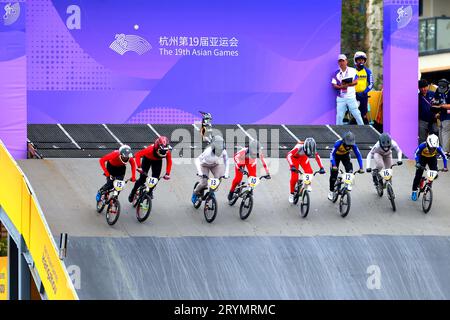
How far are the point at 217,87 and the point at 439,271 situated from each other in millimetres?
9450

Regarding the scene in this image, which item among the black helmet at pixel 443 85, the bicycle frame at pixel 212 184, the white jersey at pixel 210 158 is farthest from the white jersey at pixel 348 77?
the bicycle frame at pixel 212 184

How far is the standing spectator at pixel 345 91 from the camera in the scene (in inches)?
1172

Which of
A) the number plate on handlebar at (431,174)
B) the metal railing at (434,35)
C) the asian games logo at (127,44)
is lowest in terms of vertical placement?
the number plate on handlebar at (431,174)

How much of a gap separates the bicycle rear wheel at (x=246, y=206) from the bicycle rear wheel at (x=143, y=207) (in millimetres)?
1768

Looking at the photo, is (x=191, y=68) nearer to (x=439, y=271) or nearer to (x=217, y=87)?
(x=217, y=87)

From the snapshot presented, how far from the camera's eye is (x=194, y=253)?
2250cm

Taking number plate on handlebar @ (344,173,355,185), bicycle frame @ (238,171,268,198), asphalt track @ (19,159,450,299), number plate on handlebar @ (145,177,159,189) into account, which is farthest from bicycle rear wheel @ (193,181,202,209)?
number plate on handlebar @ (344,173,355,185)

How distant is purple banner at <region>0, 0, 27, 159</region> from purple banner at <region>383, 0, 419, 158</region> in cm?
831

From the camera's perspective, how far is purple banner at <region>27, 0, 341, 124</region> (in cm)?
2961

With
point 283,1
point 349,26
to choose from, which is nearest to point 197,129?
point 283,1

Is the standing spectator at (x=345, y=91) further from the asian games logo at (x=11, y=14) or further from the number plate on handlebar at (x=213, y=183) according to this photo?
the asian games logo at (x=11, y=14)

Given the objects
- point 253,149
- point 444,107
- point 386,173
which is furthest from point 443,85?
point 253,149

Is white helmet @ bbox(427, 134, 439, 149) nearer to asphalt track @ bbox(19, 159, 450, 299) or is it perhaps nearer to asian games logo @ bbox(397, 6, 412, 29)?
asphalt track @ bbox(19, 159, 450, 299)

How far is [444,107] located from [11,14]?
31.4 feet
